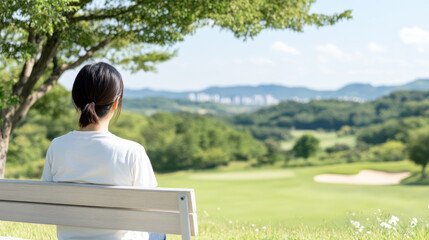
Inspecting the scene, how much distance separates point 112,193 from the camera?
218cm

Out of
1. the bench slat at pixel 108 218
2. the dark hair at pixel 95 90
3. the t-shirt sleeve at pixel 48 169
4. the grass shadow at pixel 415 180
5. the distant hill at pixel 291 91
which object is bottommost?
the grass shadow at pixel 415 180

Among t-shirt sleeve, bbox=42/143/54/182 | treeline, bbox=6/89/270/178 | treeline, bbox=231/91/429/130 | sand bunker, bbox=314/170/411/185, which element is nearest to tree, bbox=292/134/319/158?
treeline, bbox=6/89/270/178

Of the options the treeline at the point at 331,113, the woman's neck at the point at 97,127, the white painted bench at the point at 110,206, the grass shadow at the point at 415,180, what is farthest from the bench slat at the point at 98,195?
the treeline at the point at 331,113

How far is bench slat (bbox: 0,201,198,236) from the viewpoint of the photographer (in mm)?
2184

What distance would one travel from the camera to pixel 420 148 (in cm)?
2941

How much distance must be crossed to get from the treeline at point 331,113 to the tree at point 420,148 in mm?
35938

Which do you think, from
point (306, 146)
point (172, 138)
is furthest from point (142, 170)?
point (306, 146)

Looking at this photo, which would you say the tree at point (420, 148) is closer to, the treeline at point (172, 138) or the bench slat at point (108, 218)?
the treeline at point (172, 138)

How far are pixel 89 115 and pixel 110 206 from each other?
468 mm

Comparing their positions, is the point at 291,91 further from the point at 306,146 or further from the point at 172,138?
the point at 172,138

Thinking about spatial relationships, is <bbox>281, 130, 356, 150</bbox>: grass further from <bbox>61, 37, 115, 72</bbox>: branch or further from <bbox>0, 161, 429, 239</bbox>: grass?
<bbox>61, 37, 115, 72</bbox>: branch

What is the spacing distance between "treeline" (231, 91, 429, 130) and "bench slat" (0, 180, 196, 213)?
66589mm

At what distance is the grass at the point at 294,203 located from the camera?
4.88 meters

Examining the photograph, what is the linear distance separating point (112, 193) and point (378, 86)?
147 meters
